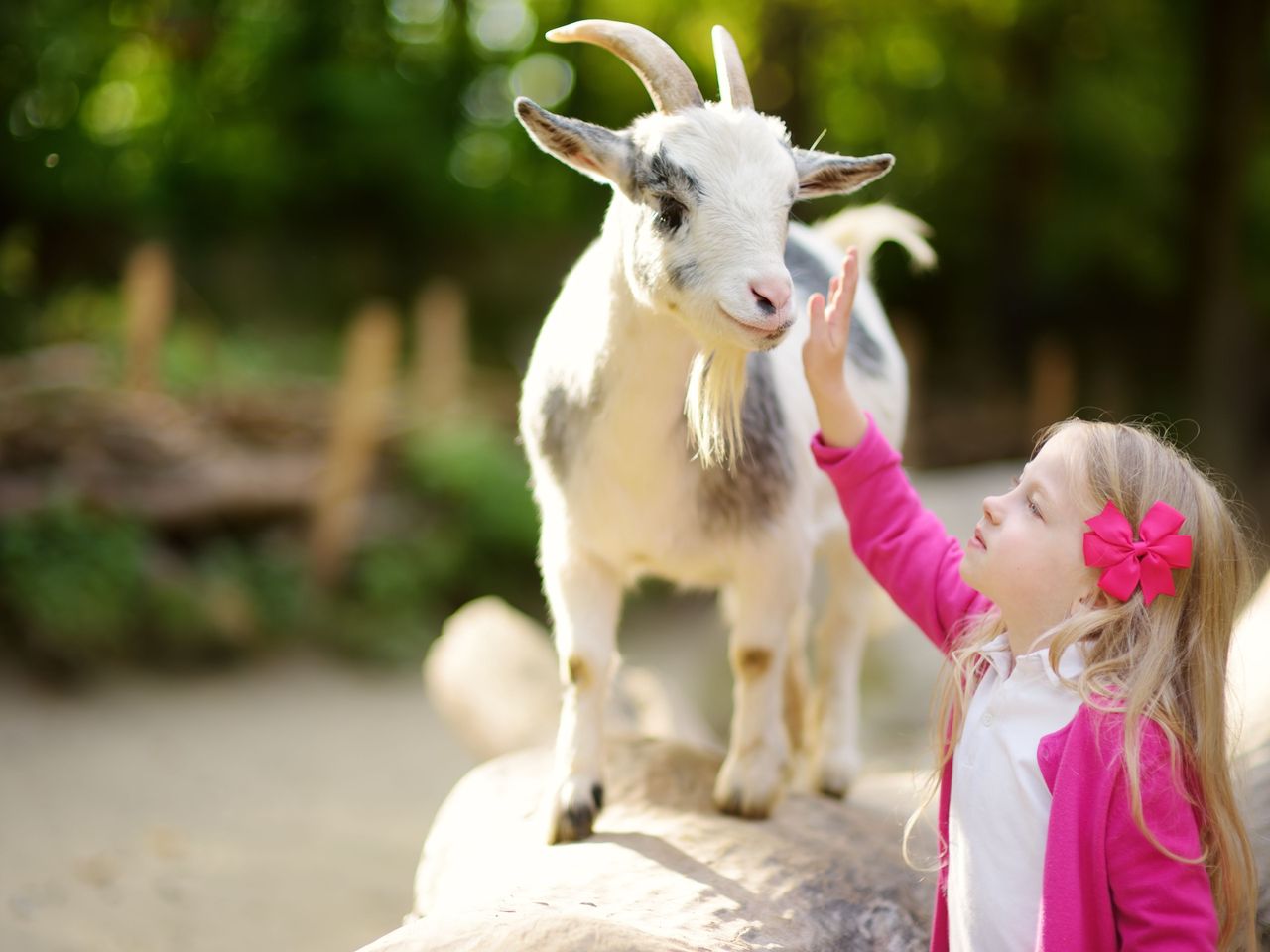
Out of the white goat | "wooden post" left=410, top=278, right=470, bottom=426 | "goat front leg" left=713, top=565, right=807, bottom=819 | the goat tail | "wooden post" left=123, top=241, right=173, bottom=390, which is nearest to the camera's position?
the white goat

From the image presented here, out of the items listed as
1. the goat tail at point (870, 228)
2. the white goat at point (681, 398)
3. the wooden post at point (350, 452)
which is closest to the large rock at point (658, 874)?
the white goat at point (681, 398)

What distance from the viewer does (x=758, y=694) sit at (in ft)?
8.43

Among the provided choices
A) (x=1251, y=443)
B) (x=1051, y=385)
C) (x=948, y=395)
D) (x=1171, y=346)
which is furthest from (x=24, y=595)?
(x=1171, y=346)

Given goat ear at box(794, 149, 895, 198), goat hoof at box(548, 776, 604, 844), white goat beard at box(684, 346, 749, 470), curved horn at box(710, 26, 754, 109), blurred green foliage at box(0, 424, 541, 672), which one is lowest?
blurred green foliage at box(0, 424, 541, 672)

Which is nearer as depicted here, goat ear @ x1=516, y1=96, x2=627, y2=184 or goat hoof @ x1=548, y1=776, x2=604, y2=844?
goat ear @ x1=516, y1=96, x2=627, y2=184

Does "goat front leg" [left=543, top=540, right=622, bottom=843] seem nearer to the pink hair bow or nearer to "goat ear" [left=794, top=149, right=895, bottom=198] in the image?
"goat ear" [left=794, top=149, right=895, bottom=198]

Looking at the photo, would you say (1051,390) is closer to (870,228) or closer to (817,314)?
(870,228)

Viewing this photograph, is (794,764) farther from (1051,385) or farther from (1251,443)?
(1251,443)

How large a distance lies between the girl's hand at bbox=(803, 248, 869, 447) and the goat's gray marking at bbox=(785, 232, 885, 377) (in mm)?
733

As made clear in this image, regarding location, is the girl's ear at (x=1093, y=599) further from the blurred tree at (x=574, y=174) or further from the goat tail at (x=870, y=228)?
the blurred tree at (x=574, y=174)

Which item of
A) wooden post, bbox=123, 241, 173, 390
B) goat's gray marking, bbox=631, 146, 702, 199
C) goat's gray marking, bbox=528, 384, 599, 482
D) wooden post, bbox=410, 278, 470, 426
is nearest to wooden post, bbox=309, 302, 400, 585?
wooden post, bbox=410, 278, 470, 426

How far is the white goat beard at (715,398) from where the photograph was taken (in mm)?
2199

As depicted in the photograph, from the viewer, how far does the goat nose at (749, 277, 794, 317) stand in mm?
1956

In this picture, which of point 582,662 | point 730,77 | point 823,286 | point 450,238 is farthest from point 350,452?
point 450,238
